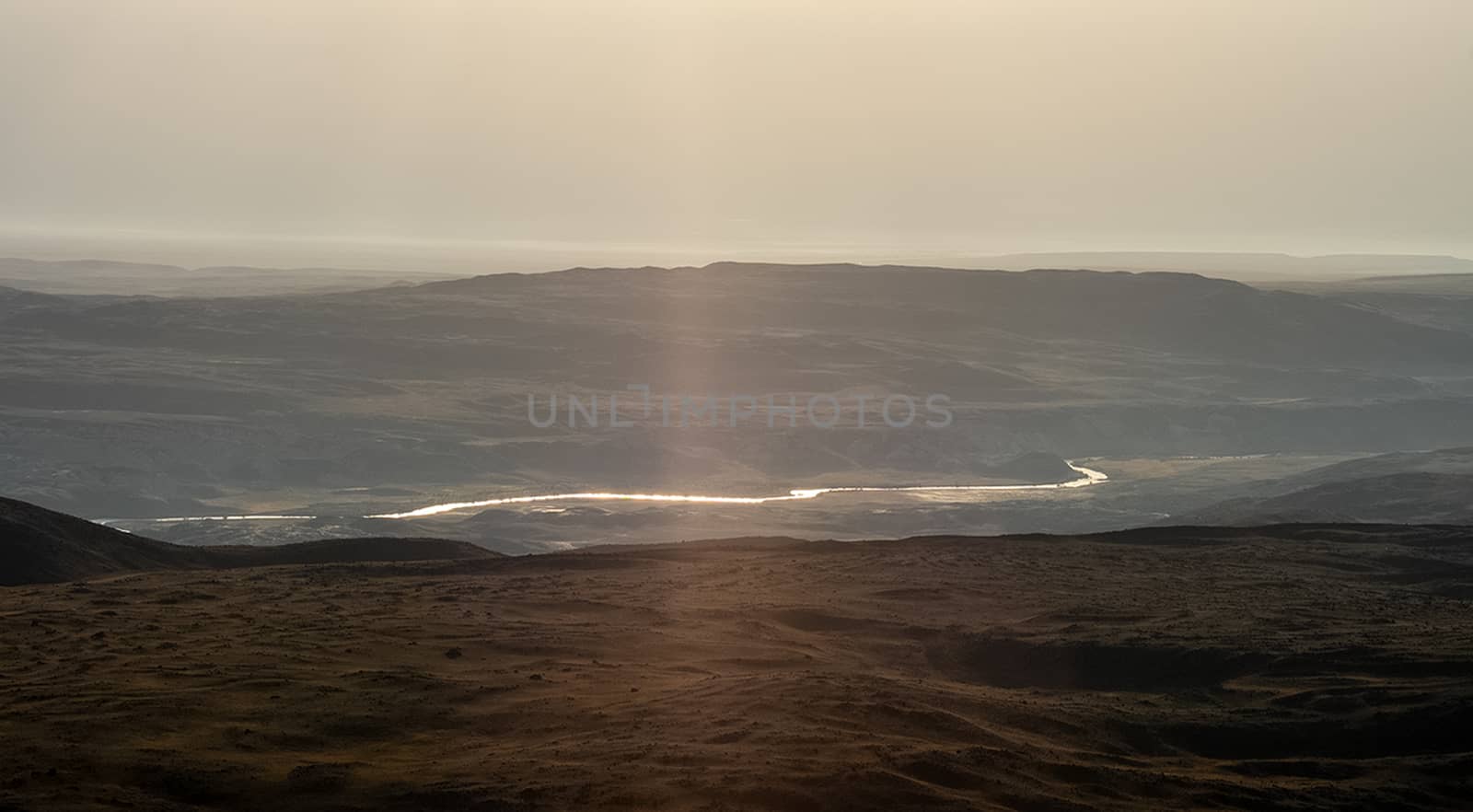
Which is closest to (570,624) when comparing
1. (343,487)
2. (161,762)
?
(161,762)

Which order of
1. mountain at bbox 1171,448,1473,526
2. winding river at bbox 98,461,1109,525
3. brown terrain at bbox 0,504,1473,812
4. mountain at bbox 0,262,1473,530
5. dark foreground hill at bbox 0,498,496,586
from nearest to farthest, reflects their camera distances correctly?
brown terrain at bbox 0,504,1473,812
dark foreground hill at bbox 0,498,496,586
mountain at bbox 1171,448,1473,526
winding river at bbox 98,461,1109,525
mountain at bbox 0,262,1473,530

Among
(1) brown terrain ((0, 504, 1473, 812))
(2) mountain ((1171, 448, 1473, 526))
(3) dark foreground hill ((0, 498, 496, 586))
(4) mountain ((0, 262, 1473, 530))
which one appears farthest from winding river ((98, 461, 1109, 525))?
(1) brown terrain ((0, 504, 1473, 812))

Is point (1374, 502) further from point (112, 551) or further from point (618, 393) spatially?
point (618, 393)

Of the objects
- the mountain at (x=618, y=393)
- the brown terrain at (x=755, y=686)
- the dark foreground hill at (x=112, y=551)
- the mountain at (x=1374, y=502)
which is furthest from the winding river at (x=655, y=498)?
the brown terrain at (x=755, y=686)

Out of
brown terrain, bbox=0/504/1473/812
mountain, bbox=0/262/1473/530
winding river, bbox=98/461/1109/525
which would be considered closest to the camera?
brown terrain, bbox=0/504/1473/812

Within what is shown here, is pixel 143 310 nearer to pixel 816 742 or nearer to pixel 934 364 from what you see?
pixel 934 364

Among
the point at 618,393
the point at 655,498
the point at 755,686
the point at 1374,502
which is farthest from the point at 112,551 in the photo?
the point at 618,393

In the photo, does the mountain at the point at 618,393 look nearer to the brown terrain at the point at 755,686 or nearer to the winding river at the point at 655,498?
the winding river at the point at 655,498

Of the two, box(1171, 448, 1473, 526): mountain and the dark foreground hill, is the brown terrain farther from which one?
box(1171, 448, 1473, 526): mountain
